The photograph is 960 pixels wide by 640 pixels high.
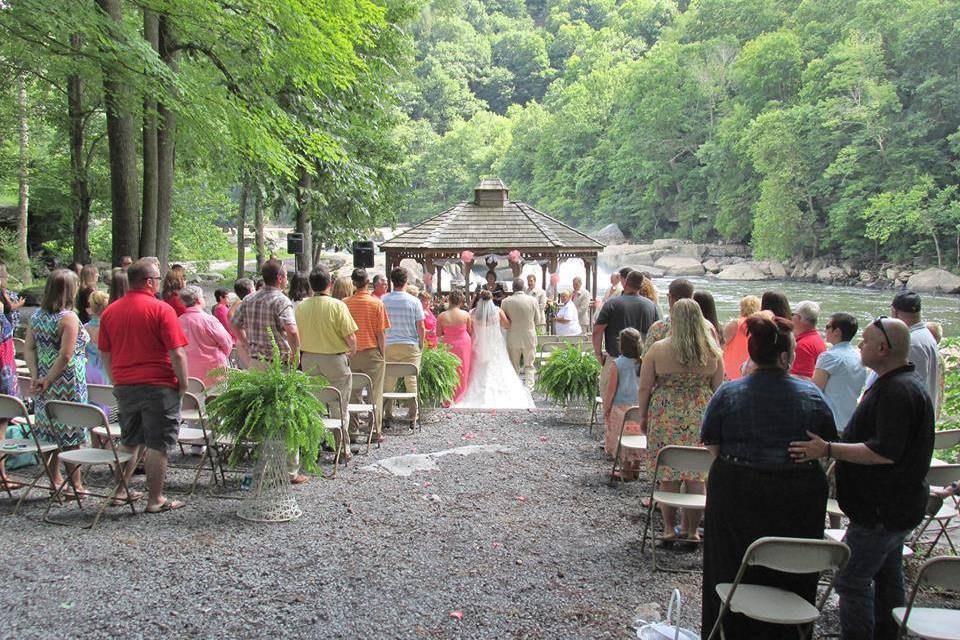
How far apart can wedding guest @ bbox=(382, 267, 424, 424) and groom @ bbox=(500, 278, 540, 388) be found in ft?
11.1

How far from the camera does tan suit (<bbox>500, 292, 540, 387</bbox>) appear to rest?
1281 centimetres

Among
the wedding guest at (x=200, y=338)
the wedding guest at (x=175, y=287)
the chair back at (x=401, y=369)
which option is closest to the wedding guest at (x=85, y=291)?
the wedding guest at (x=175, y=287)

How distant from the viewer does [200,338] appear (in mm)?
7559

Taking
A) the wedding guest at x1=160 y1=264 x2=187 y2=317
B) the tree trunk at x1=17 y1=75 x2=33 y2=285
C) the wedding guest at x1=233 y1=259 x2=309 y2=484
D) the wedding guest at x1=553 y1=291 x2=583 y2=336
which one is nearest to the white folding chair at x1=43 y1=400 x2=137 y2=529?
the wedding guest at x1=233 y1=259 x2=309 y2=484

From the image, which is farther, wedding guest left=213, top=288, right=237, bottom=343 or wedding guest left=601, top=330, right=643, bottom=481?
wedding guest left=213, top=288, right=237, bottom=343

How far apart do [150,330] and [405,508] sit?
2.20 meters

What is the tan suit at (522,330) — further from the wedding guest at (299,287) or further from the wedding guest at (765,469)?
the wedding guest at (765,469)

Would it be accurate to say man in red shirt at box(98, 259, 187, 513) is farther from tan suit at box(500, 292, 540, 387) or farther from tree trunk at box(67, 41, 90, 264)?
tree trunk at box(67, 41, 90, 264)

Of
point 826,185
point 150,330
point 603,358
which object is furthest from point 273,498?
point 826,185

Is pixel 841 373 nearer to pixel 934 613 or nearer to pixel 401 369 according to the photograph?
pixel 934 613

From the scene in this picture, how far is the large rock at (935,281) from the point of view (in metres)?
40.4

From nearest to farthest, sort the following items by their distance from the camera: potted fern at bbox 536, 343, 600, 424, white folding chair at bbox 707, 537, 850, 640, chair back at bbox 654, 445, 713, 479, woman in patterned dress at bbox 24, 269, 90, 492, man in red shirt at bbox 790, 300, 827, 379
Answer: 1. white folding chair at bbox 707, 537, 850, 640
2. chair back at bbox 654, 445, 713, 479
3. woman in patterned dress at bbox 24, 269, 90, 492
4. man in red shirt at bbox 790, 300, 827, 379
5. potted fern at bbox 536, 343, 600, 424

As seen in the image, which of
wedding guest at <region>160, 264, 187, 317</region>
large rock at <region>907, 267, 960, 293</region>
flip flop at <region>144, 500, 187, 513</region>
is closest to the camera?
flip flop at <region>144, 500, 187, 513</region>

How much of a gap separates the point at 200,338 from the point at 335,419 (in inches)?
57.5
